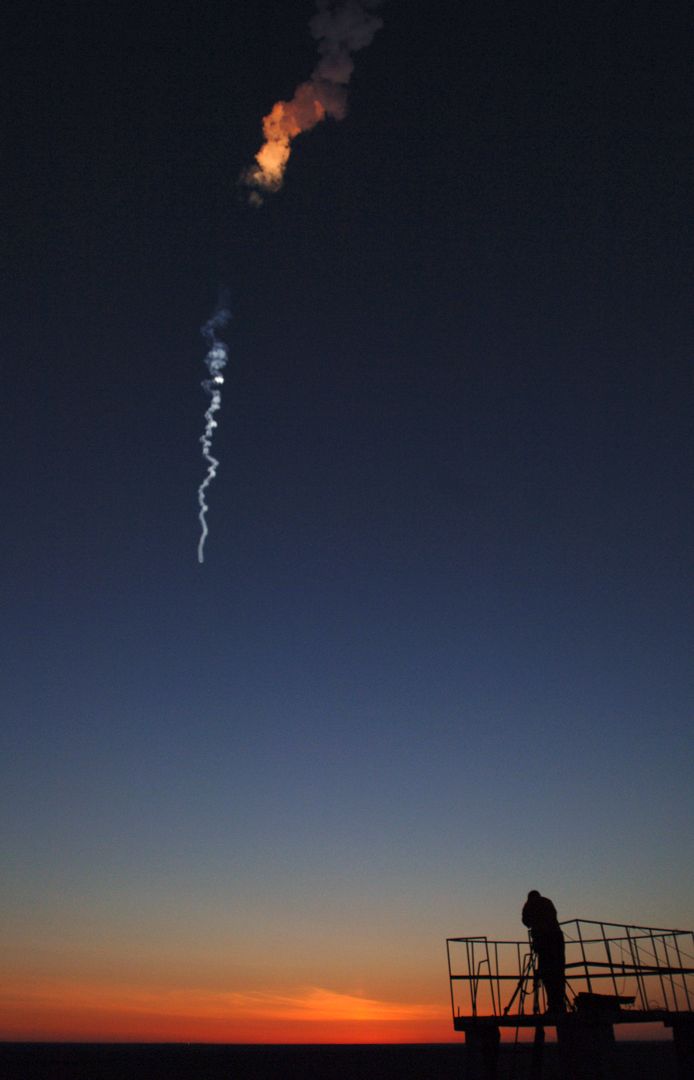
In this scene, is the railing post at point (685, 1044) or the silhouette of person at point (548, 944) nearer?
the silhouette of person at point (548, 944)

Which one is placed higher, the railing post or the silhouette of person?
the silhouette of person

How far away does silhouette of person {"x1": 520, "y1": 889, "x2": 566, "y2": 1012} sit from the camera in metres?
15.3

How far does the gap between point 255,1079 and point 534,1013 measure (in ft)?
190

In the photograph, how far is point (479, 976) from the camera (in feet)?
55.8

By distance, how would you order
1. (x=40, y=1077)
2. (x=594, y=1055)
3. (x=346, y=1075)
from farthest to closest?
(x=346, y=1075)
(x=40, y=1077)
(x=594, y=1055)

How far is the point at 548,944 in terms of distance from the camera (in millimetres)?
15672

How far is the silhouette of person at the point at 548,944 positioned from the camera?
15336 mm

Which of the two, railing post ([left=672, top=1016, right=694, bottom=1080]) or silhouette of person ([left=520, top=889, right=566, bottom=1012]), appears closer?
silhouette of person ([left=520, top=889, right=566, bottom=1012])

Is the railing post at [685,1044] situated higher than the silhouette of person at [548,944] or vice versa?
the silhouette of person at [548,944]

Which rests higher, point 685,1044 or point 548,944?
point 548,944

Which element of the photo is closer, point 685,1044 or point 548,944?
point 548,944

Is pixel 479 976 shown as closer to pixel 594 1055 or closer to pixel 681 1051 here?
pixel 594 1055

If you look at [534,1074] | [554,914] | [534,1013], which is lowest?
[534,1074]

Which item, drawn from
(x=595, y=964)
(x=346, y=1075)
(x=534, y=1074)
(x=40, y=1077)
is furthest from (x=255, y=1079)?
(x=595, y=964)
